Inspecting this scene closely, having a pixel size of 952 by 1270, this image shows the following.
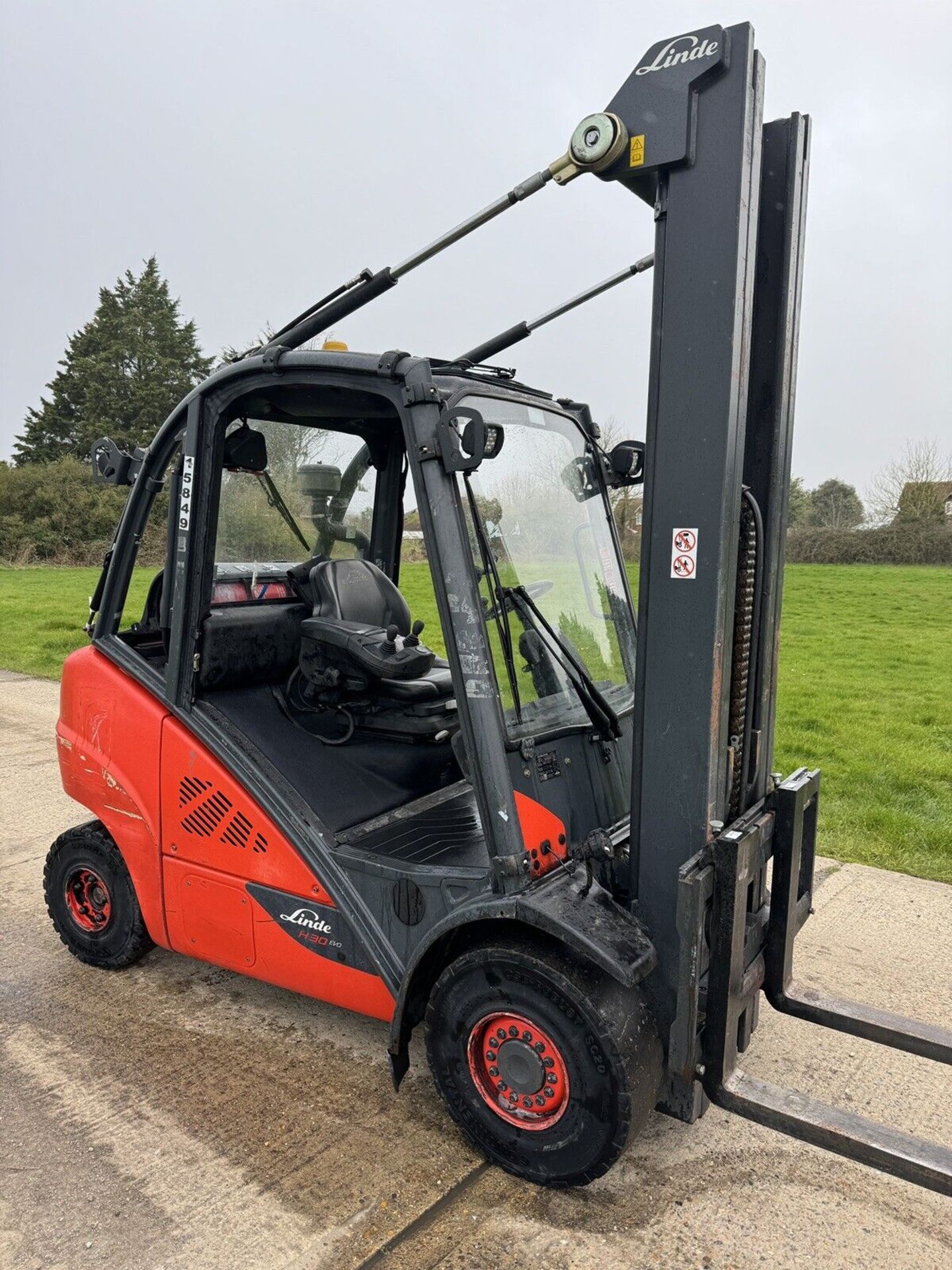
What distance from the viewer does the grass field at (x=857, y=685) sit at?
6172mm

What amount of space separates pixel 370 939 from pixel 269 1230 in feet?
2.75

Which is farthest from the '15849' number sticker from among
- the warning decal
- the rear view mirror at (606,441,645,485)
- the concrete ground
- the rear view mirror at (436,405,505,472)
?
the concrete ground

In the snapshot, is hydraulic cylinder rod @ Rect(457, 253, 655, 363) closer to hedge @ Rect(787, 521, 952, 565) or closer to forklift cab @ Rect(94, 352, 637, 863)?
forklift cab @ Rect(94, 352, 637, 863)

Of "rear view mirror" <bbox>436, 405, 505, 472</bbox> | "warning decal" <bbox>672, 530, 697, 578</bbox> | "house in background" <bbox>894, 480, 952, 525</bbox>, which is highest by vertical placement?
"house in background" <bbox>894, 480, 952, 525</bbox>

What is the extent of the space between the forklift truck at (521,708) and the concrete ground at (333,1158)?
0.20 m

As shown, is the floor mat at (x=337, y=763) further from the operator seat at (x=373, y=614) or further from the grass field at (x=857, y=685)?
the grass field at (x=857, y=685)

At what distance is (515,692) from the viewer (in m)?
3.10

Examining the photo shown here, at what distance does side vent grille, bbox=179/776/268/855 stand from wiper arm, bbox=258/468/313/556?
3.78 ft

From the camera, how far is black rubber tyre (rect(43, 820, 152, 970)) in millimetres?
4066

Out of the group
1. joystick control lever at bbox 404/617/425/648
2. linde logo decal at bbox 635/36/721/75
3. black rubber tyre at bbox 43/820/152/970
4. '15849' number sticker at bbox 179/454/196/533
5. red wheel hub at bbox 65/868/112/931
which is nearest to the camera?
linde logo decal at bbox 635/36/721/75

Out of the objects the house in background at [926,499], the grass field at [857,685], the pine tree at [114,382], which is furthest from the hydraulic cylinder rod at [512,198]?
the pine tree at [114,382]

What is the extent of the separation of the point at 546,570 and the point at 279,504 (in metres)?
1.27

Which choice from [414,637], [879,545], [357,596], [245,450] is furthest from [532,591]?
[879,545]

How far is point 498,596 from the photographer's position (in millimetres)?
3090
